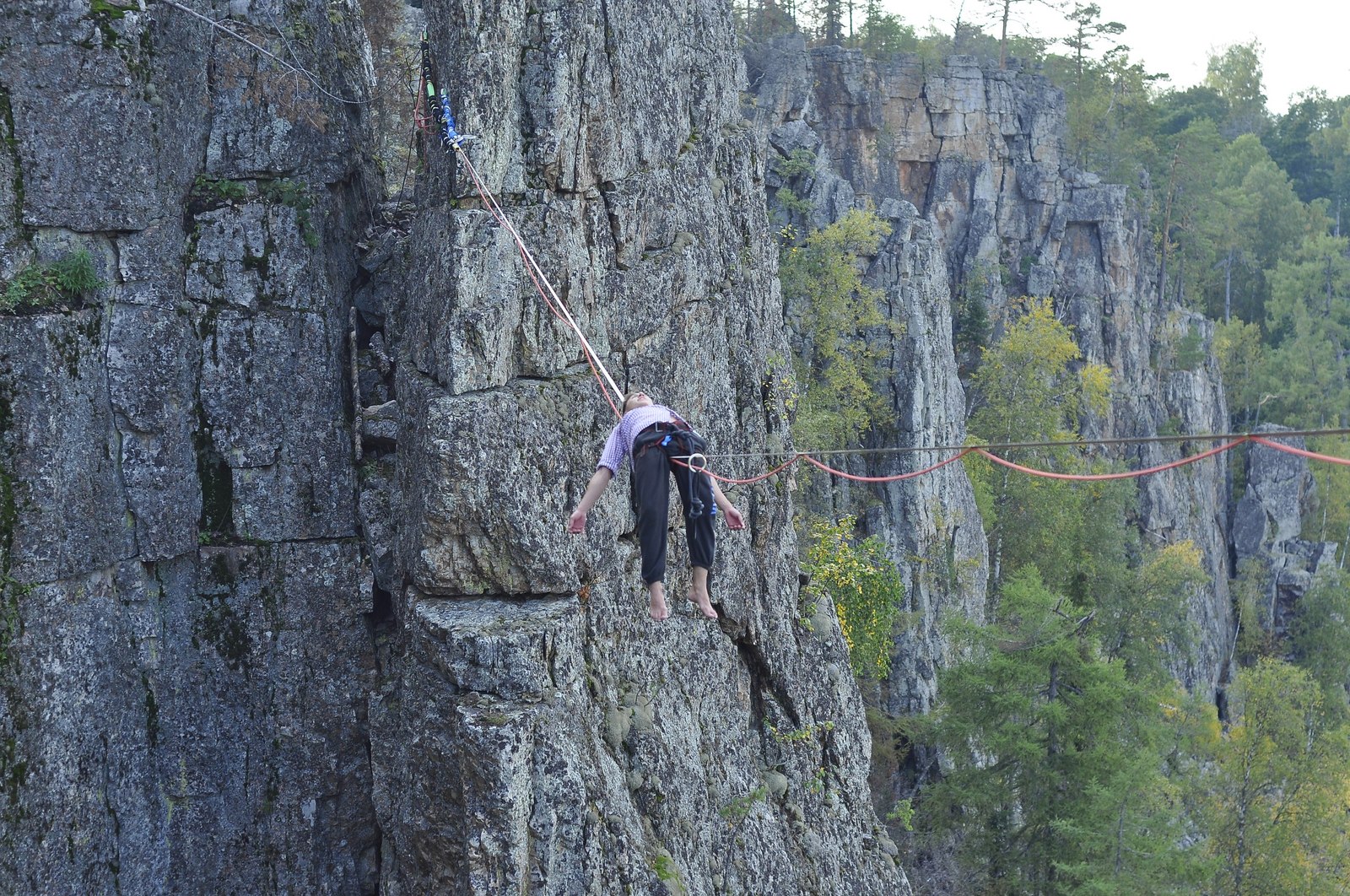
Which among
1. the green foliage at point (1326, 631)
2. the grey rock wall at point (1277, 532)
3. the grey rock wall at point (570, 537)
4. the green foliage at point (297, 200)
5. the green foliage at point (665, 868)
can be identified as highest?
the green foliage at point (297, 200)

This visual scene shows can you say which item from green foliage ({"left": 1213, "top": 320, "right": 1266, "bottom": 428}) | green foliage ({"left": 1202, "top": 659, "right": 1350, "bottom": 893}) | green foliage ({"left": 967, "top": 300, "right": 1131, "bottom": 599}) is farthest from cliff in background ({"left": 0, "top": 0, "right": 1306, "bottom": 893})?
green foliage ({"left": 1213, "top": 320, "right": 1266, "bottom": 428})

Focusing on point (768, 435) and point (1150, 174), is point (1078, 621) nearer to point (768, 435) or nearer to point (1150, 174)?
point (768, 435)

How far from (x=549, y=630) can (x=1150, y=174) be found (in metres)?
49.6

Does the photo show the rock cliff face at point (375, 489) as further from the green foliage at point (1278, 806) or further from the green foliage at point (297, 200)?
the green foliage at point (1278, 806)

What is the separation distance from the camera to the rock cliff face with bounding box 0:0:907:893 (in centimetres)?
1117

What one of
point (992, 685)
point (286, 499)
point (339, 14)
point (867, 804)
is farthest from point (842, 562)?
point (339, 14)

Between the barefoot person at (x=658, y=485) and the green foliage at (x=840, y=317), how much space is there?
22591 mm

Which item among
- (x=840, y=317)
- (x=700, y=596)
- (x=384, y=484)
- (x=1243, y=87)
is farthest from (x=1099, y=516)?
(x=1243, y=87)

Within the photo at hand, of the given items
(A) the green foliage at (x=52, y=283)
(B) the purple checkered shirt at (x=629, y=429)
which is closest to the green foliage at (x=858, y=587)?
(A) the green foliage at (x=52, y=283)

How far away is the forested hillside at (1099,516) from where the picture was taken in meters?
21.6

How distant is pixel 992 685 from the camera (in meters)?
22.6

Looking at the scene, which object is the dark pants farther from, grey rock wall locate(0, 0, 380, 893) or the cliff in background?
grey rock wall locate(0, 0, 380, 893)

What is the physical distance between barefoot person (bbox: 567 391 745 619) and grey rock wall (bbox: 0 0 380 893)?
23.5 feet

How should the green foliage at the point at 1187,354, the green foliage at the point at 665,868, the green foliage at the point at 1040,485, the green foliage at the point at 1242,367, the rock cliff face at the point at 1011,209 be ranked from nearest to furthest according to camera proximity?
the green foliage at the point at 665,868
the green foliage at the point at 1040,485
the rock cliff face at the point at 1011,209
the green foliage at the point at 1187,354
the green foliage at the point at 1242,367
